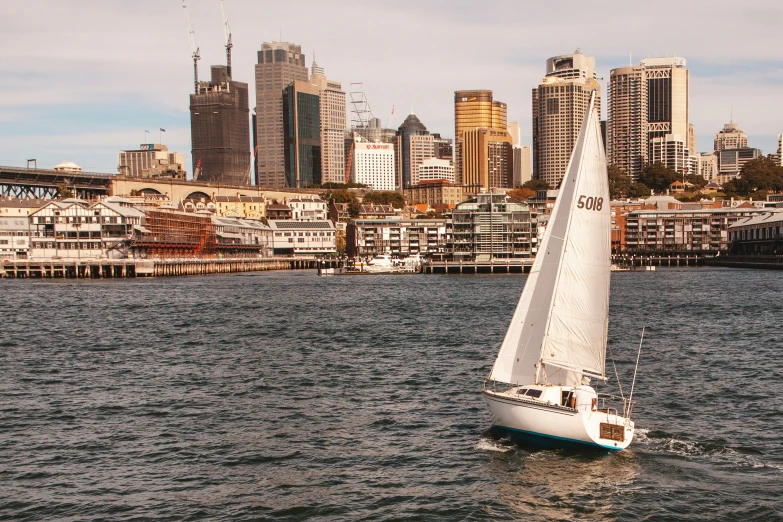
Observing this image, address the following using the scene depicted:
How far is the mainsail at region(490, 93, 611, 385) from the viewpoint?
29281 mm

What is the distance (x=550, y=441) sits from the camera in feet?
94.2

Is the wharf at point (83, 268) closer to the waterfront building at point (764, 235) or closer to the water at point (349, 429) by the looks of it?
the water at point (349, 429)

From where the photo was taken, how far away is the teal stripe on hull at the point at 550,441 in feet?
92.7

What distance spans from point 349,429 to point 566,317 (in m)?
9.84

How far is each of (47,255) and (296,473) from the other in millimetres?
150387

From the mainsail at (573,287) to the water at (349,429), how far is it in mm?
3167

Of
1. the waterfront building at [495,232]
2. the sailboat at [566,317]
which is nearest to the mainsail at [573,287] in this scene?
the sailboat at [566,317]

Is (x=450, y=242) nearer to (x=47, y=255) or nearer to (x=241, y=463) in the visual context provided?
(x=47, y=255)

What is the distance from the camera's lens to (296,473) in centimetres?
2809

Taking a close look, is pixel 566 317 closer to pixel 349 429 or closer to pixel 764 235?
pixel 349 429

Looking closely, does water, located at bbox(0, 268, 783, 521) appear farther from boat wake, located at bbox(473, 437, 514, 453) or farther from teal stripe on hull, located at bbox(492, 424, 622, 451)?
teal stripe on hull, located at bbox(492, 424, 622, 451)

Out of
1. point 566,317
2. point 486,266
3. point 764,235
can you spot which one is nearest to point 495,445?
point 566,317

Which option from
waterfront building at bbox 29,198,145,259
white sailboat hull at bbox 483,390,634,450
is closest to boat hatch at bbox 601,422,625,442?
white sailboat hull at bbox 483,390,634,450

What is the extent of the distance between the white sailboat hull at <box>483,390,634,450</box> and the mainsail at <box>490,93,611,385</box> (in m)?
1.56
